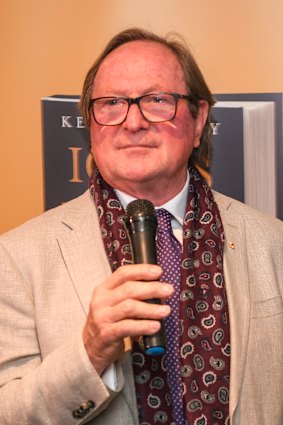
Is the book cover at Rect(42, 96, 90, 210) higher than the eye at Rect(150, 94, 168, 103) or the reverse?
the reverse

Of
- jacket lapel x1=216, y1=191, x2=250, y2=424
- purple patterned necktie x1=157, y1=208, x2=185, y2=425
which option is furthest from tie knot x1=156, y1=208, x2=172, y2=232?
jacket lapel x1=216, y1=191, x2=250, y2=424

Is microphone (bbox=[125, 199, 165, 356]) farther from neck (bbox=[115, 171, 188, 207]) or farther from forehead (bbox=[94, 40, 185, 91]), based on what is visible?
forehead (bbox=[94, 40, 185, 91])

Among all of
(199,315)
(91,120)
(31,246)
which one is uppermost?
(91,120)

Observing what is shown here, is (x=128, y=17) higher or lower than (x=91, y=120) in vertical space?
higher

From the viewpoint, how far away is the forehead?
1.97 m

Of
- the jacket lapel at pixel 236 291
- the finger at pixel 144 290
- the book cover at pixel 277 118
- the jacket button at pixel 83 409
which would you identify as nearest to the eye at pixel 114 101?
the jacket lapel at pixel 236 291

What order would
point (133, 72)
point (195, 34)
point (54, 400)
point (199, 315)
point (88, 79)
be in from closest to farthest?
point (54, 400) → point (199, 315) → point (133, 72) → point (88, 79) → point (195, 34)

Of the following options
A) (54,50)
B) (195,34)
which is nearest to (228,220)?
(195,34)

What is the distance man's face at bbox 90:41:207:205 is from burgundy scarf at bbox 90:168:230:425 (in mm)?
98

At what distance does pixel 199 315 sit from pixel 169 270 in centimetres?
15

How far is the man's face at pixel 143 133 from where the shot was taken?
1915 millimetres

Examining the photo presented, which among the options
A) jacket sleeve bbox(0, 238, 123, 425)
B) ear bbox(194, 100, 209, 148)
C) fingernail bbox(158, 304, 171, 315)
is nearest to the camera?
fingernail bbox(158, 304, 171, 315)

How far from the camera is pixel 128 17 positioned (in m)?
2.45

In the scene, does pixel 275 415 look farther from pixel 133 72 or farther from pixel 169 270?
pixel 133 72
